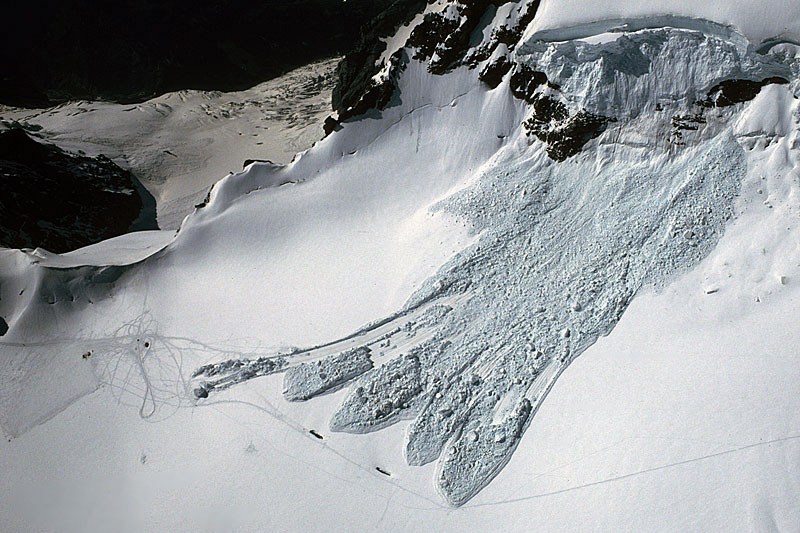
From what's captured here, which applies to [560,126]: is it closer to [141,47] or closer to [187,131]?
[187,131]

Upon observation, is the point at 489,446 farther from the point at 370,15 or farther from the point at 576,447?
the point at 370,15

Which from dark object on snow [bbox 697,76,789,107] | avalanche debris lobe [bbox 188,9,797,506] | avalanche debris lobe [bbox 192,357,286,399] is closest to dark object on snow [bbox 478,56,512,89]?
avalanche debris lobe [bbox 188,9,797,506]

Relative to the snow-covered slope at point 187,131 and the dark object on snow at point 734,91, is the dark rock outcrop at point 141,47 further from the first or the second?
the dark object on snow at point 734,91

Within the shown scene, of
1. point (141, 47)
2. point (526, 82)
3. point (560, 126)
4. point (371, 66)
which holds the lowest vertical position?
point (141, 47)

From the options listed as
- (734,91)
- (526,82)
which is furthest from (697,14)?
(526,82)

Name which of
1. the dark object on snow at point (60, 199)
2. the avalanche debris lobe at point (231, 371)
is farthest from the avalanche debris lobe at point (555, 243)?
the dark object on snow at point (60, 199)

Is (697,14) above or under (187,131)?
above

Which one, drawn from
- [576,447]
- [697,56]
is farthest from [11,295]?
[697,56]
